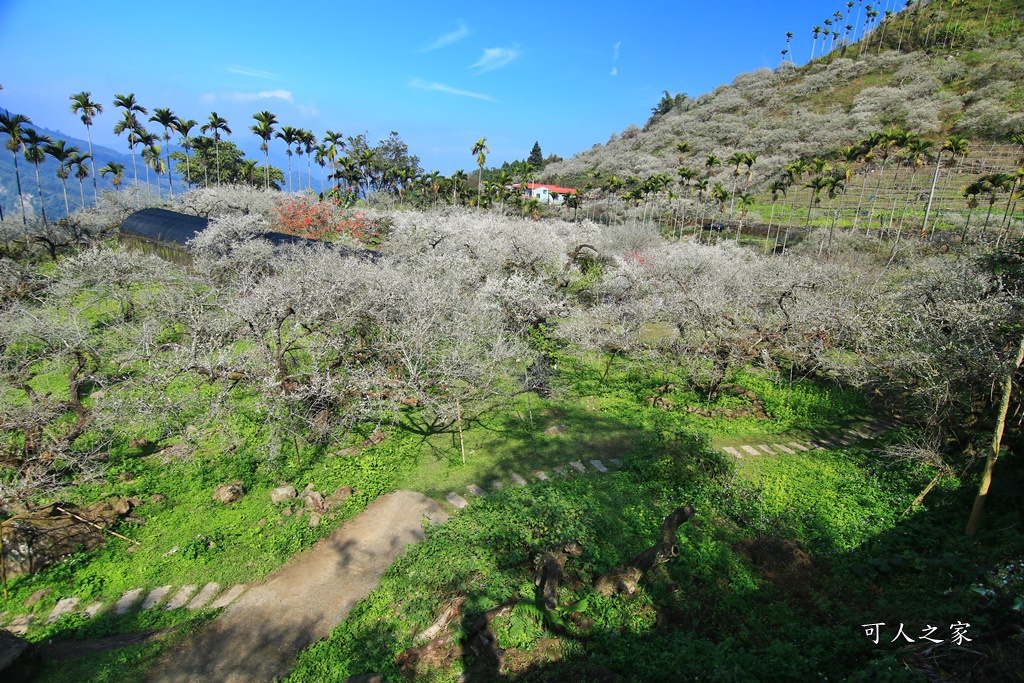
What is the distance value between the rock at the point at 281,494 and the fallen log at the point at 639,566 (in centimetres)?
727

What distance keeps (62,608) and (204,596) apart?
91.6 inches

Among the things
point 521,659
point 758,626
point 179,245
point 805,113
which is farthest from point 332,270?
point 805,113

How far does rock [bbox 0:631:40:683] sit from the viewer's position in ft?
21.0

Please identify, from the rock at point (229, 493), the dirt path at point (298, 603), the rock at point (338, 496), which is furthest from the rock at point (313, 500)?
the rock at point (229, 493)

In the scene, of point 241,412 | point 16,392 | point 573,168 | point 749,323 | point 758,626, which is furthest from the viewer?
point 573,168

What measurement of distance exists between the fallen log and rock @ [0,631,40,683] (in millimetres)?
8380

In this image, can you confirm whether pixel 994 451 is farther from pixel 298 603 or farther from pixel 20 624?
pixel 20 624

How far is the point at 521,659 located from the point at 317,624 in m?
3.59

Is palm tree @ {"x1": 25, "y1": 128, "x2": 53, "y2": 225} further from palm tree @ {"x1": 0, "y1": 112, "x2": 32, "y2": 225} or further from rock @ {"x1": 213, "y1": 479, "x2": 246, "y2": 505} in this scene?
rock @ {"x1": 213, "y1": 479, "x2": 246, "y2": 505}

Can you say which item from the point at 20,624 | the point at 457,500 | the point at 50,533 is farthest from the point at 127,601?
the point at 457,500

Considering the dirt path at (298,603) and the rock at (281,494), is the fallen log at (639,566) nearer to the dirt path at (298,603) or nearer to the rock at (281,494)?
the dirt path at (298,603)

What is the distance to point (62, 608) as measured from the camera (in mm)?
8211

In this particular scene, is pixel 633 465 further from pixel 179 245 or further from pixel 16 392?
pixel 179 245

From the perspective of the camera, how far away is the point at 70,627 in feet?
25.7
